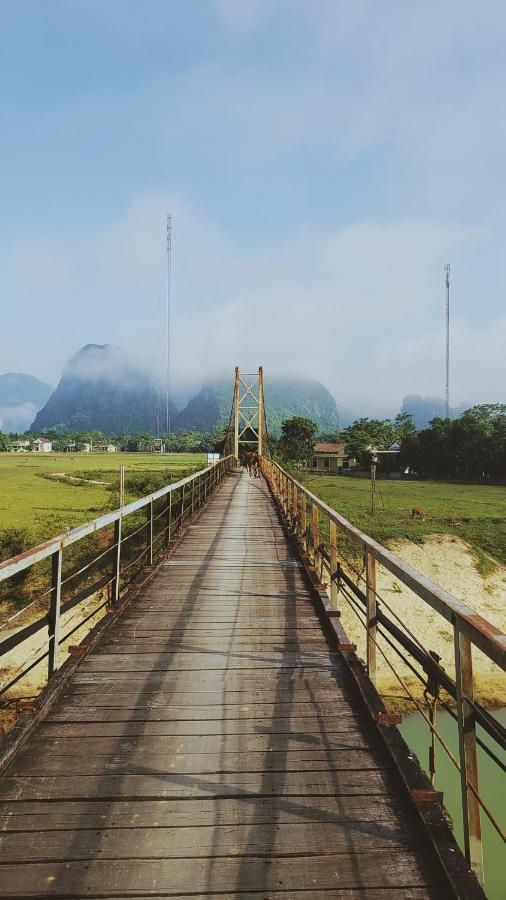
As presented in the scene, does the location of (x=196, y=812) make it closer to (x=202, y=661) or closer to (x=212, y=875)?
(x=212, y=875)

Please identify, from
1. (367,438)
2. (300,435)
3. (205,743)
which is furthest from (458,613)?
(300,435)

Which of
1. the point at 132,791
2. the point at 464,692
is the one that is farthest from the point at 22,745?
the point at 464,692

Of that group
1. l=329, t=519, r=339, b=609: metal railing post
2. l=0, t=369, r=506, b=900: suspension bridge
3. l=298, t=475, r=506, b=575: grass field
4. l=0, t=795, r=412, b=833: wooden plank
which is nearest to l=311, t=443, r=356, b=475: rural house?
l=298, t=475, r=506, b=575: grass field

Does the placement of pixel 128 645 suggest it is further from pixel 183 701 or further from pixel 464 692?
pixel 464 692

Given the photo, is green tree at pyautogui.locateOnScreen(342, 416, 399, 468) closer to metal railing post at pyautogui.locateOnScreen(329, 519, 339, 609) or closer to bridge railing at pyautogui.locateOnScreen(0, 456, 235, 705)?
bridge railing at pyautogui.locateOnScreen(0, 456, 235, 705)

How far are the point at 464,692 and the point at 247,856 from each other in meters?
0.96

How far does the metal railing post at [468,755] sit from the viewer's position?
1.65 m

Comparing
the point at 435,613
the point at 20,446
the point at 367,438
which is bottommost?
the point at 435,613

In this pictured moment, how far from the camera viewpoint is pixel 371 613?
9.68 ft

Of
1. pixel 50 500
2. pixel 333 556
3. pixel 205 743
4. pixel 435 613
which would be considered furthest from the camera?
pixel 50 500

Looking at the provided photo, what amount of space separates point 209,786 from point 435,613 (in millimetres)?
13343

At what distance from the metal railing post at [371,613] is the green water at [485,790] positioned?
3582 mm

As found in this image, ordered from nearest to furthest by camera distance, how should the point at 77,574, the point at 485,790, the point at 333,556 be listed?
the point at 77,574, the point at 333,556, the point at 485,790

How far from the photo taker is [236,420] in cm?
3478
